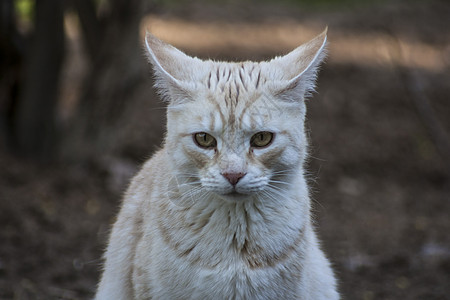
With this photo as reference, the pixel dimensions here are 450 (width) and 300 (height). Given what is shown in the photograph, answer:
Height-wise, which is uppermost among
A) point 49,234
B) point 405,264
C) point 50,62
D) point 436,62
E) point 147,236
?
point 436,62

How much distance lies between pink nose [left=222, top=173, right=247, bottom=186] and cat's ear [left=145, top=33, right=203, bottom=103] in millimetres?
449

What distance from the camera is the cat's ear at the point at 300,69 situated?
114 inches

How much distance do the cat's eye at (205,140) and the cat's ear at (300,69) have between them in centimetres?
37

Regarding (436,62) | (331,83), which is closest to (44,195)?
(331,83)

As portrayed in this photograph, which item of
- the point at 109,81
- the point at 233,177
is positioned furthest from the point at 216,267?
the point at 109,81

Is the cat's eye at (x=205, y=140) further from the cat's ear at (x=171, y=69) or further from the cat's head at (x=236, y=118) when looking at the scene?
the cat's ear at (x=171, y=69)

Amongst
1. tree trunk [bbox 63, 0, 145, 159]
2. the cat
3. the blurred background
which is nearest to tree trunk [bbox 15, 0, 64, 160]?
the blurred background

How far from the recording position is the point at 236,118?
9.19 feet

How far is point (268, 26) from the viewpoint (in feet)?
32.3

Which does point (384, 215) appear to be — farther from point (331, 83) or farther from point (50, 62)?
point (50, 62)

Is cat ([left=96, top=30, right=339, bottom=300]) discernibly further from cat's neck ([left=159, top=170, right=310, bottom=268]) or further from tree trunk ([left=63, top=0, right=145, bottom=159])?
tree trunk ([left=63, top=0, right=145, bottom=159])

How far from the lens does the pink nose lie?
2740mm

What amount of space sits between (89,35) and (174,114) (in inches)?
142

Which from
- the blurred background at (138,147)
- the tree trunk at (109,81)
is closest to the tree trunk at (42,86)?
the blurred background at (138,147)
